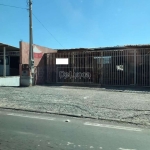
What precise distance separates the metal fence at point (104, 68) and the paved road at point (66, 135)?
35.2 feet

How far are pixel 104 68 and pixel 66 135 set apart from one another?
41.3 ft

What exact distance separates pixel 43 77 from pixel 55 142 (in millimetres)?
14153

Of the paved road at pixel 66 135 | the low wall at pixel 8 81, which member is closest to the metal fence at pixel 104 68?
the low wall at pixel 8 81

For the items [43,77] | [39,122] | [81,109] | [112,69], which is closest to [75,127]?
[39,122]

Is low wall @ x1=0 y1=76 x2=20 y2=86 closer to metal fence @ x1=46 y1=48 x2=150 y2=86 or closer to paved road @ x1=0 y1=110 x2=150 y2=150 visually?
metal fence @ x1=46 y1=48 x2=150 y2=86

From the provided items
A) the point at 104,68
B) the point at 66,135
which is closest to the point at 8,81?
the point at 104,68

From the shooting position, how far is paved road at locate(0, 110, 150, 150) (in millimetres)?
4188

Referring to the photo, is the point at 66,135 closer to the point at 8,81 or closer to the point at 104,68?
the point at 104,68

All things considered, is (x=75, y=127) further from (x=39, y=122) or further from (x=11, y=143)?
(x=11, y=143)

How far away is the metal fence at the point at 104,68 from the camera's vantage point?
16.0 m

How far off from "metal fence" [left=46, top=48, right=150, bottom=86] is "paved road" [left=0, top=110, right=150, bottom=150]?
1071 cm

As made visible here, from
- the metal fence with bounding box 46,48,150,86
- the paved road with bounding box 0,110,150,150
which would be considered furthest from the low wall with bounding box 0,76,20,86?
the paved road with bounding box 0,110,150,150

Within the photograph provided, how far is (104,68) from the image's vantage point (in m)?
17.0

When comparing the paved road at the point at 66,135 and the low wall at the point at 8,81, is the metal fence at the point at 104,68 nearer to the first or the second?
the low wall at the point at 8,81
